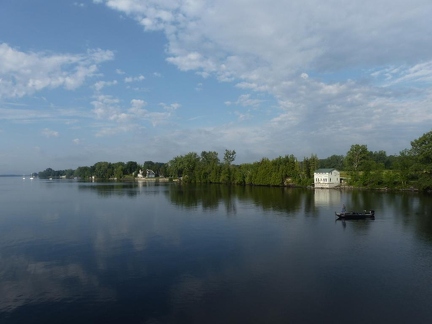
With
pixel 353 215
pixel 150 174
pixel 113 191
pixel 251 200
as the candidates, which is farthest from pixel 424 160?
pixel 150 174

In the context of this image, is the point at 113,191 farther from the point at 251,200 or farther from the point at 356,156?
the point at 356,156

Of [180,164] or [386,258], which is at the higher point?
[180,164]

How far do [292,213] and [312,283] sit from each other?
70.8 feet

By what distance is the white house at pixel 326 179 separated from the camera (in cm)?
7500

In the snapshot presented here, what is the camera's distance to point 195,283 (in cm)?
1465

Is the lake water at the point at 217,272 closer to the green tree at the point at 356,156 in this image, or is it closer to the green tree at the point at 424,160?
the green tree at the point at 424,160

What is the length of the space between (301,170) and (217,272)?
3010 inches

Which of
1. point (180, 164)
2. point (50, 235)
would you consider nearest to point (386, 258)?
point (50, 235)

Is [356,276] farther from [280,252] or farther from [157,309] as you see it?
[157,309]

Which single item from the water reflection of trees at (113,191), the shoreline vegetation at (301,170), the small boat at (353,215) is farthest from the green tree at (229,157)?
the small boat at (353,215)

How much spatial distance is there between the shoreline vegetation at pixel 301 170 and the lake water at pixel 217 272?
35.4 metres

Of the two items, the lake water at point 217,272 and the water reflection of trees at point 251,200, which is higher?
the water reflection of trees at point 251,200

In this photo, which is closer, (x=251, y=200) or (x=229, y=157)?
(x=251, y=200)

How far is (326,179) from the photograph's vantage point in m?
75.3
